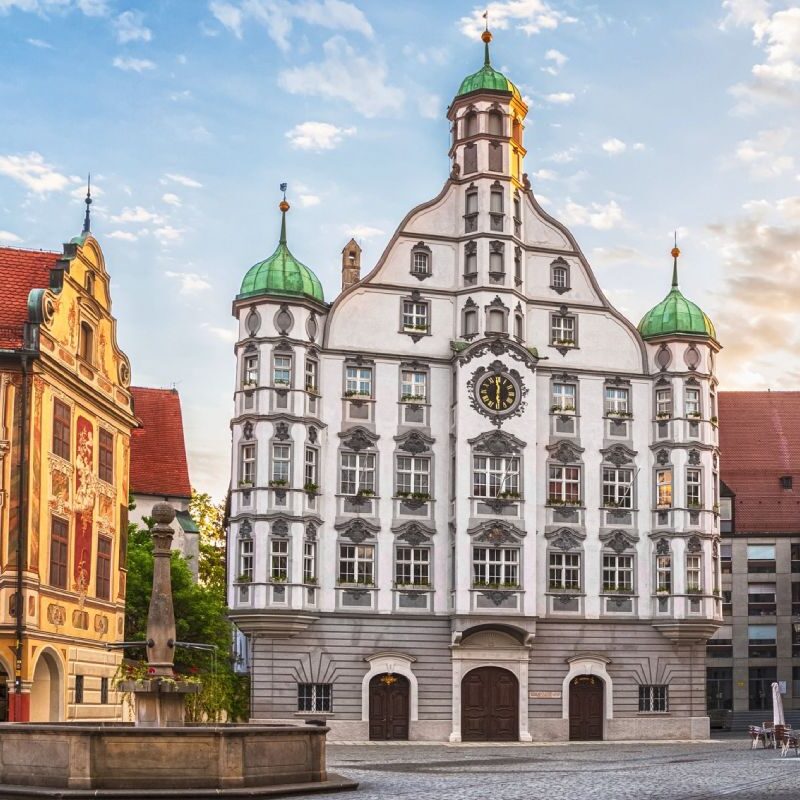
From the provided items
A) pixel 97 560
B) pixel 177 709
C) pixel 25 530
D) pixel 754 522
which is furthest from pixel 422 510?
pixel 177 709

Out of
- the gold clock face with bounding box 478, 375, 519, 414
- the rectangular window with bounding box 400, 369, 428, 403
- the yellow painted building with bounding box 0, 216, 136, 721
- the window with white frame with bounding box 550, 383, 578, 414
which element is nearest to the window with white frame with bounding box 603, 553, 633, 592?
the window with white frame with bounding box 550, 383, 578, 414

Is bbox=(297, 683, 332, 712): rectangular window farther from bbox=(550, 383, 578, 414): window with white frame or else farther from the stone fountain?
the stone fountain

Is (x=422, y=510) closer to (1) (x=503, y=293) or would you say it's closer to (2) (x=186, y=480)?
(1) (x=503, y=293)

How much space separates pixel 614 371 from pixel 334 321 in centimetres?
1149

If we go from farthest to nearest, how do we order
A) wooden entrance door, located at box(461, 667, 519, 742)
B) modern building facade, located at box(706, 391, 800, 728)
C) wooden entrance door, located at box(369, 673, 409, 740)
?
modern building facade, located at box(706, 391, 800, 728) < wooden entrance door, located at box(461, 667, 519, 742) < wooden entrance door, located at box(369, 673, 409, 740)

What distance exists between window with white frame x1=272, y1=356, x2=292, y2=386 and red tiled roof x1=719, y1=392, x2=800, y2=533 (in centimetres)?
3132

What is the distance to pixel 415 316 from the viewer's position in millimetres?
57250

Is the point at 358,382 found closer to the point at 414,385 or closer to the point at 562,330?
the point at 414,385

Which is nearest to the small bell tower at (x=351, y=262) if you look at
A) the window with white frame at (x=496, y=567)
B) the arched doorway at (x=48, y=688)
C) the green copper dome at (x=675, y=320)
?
the green copper dome at (x=675, y=320)

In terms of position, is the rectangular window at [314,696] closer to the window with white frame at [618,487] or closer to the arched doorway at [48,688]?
the window with white frame at [618,487]

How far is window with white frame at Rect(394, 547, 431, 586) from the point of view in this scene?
55.3m

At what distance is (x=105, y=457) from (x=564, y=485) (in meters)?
20.1

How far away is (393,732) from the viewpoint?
2144 inches

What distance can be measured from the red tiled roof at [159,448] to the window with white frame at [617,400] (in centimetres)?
2209
